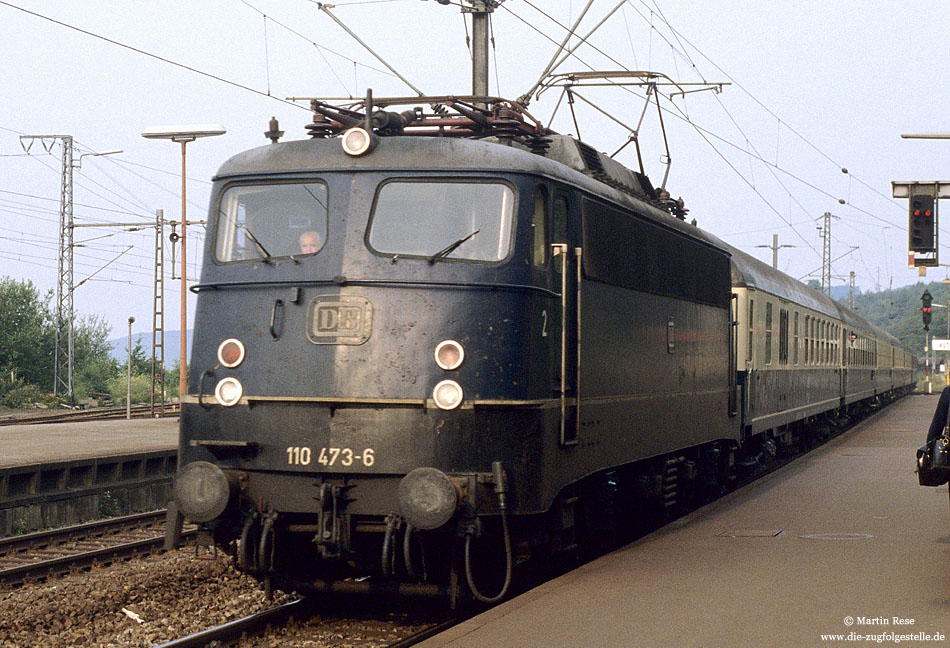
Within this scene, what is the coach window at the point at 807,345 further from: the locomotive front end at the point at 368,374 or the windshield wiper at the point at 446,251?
the windshield wiper at the point at 446,251

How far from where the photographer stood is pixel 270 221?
27.3 feet

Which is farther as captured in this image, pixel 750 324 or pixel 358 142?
pixel 750 324

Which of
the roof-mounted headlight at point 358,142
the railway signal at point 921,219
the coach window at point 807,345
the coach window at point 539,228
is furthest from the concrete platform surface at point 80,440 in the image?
the railway signal at point 921,219

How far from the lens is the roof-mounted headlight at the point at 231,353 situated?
7980 millimetres

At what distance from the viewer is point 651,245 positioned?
10.9 metres

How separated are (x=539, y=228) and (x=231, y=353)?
7.41 feet

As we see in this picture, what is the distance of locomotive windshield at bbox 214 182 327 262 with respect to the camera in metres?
8.13

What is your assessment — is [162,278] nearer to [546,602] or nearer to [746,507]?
[746,507]

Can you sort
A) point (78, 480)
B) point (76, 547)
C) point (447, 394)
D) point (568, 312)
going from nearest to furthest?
1. point (447, 394)
2. point (568, 312)
3. point (76, 547)
4. point (78, 480)

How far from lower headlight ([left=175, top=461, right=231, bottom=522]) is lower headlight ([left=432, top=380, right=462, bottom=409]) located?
4.78 feet

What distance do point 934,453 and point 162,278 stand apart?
35014 mm

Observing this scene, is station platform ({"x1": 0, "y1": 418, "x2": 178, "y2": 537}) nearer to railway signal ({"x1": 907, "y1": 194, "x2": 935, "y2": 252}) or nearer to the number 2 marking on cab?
the number 2 marking on cab

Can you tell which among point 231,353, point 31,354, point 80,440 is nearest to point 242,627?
point 231,353

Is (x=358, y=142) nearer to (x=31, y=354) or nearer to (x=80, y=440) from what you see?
(x=80, y=440)
